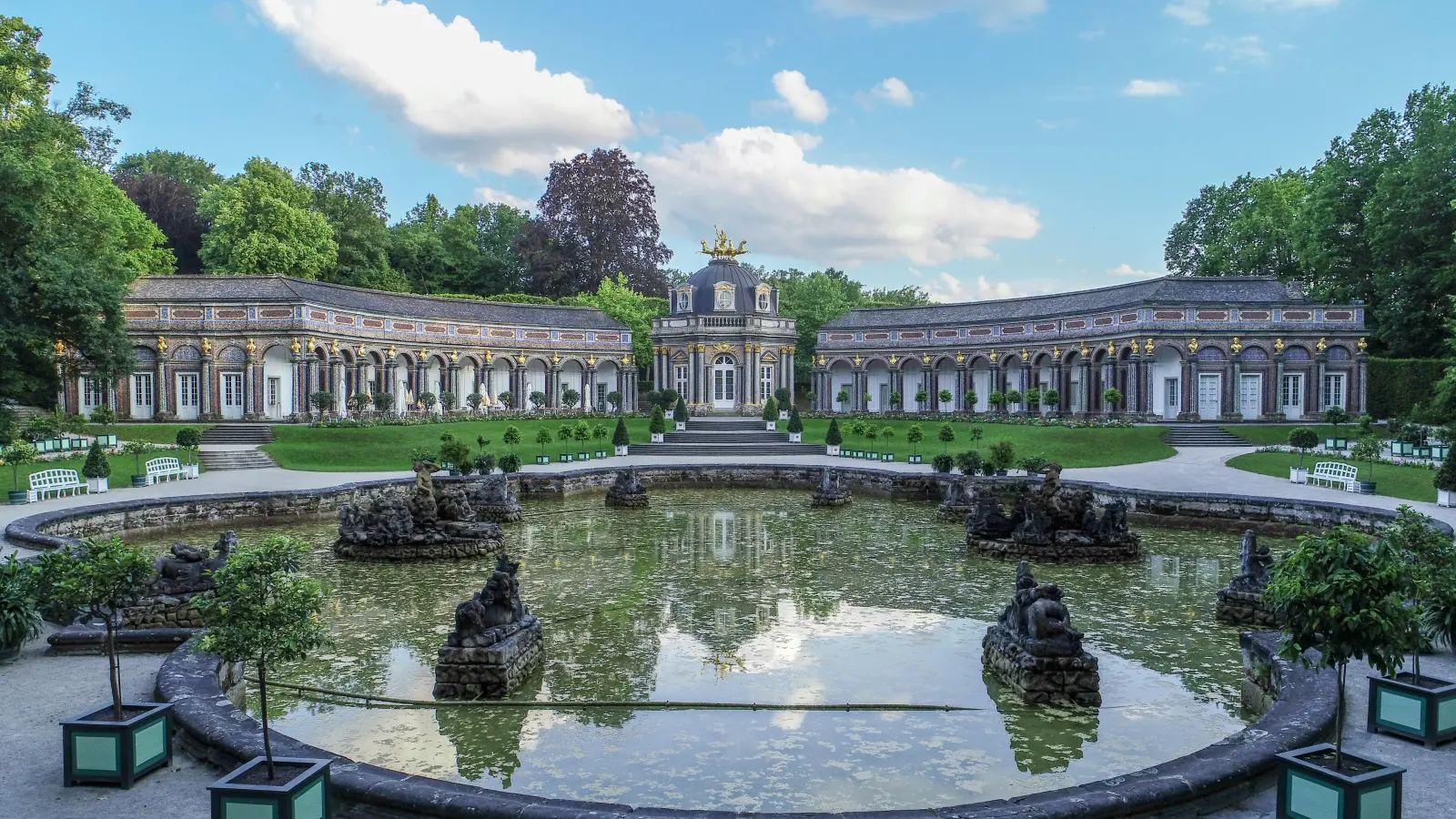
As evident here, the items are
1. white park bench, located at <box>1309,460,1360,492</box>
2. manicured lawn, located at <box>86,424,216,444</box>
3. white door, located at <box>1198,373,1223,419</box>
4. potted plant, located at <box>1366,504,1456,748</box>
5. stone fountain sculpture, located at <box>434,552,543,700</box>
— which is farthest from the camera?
white door, located at <box>1198,373,1223,419</box>

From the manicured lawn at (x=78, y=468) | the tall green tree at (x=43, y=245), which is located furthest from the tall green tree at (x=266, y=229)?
the manicured lawn at (x=78, y=468)

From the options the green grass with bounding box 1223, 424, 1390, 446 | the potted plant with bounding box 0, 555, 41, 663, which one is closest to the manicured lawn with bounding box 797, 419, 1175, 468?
the green grass with bounding box 1223, 424, 1390, 446

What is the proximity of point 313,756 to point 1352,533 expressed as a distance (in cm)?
768

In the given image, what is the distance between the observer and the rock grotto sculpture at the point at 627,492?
25.0 m

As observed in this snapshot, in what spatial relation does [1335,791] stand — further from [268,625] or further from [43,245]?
[43,245]

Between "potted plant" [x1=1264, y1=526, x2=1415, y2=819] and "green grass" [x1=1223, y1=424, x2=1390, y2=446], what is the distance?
33.7 m

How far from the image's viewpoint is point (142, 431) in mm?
36250

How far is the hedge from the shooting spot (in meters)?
38.6

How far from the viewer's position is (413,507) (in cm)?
Answer: 1820

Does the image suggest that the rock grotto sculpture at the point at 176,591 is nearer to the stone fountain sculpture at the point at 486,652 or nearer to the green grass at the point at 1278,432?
the stone fountain sculpture at the point at 486,652

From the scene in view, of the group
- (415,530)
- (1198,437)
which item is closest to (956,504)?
(415,530)

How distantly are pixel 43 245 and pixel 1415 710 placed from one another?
3548 centimetres

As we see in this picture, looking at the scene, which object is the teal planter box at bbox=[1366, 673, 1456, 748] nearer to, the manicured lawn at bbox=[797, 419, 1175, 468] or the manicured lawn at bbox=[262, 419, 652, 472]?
the manicured lawn at bbox=[797, 419, 1175, 468]

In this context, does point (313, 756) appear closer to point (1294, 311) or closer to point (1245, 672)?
point (1245, 672)
